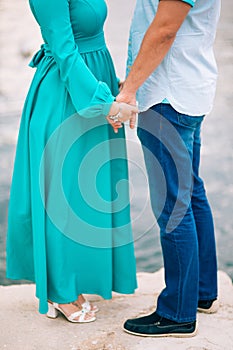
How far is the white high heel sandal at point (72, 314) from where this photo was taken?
2.70 metres

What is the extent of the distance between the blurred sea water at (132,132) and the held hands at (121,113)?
1.66 m

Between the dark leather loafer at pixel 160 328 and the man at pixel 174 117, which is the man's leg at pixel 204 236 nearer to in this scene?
the man at pixel 174 117

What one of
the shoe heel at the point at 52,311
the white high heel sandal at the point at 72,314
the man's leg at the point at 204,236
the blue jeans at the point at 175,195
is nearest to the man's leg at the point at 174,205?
the blue jeans at the point at 175,195

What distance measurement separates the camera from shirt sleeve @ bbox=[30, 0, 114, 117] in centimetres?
231

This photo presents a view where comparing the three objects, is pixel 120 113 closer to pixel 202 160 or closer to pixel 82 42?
pixel 82 42

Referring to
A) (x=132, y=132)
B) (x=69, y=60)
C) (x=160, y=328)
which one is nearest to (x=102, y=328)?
(x=160, y=328)

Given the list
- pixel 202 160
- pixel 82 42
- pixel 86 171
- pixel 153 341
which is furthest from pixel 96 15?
pixel 202 160

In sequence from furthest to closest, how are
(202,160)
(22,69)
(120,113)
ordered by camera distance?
(22,69) < (202,160) < (120,113)

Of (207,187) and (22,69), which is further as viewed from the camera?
(22,69)

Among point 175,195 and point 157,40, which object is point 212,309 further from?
point 157,40

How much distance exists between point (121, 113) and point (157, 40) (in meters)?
0.30

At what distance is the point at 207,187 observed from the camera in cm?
494

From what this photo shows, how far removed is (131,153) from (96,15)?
9.07 feet

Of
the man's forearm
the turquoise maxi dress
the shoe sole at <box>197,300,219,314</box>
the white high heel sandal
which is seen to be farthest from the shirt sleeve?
the shoe sole at <box>197,300,219,314</box>
